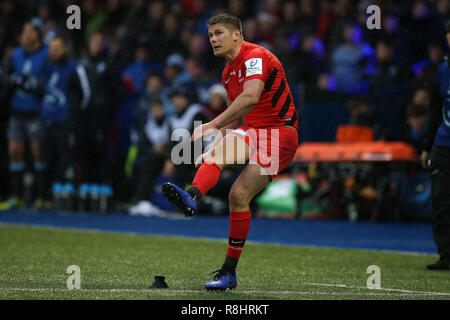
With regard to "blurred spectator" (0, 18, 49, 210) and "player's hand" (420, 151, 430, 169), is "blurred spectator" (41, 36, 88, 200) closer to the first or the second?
"blurred spectator" (0, 18, 49, 210)

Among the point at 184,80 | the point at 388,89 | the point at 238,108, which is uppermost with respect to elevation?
the point at 184,80

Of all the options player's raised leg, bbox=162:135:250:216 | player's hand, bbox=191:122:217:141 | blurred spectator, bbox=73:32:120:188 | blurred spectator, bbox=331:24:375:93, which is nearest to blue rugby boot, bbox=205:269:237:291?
player's raised leg, bbox=162:135:250:216

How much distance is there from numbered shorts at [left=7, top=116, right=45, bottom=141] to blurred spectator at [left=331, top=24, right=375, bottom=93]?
523 centimetres

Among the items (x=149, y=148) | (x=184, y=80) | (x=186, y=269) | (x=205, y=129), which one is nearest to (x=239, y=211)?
(x=205, y=129)

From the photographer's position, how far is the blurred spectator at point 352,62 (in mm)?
14375

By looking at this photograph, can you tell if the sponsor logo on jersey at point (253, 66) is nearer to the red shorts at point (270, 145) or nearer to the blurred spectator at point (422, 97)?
the red shorts at point (270, 145)

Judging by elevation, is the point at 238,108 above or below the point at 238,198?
above

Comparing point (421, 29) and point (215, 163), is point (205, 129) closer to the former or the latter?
point (215, 163)

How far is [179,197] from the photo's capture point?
5.45 meters

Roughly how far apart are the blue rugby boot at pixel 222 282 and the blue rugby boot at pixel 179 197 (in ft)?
2.12

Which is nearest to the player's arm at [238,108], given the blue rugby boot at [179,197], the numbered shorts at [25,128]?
the blue rugby boot at [179,197]

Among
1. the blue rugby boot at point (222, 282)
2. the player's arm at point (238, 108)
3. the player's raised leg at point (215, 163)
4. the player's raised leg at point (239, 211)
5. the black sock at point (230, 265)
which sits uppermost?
the player's arm at point (238, 108)

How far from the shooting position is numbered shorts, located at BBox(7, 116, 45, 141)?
15.4 m

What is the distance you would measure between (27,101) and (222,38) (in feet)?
31.4
